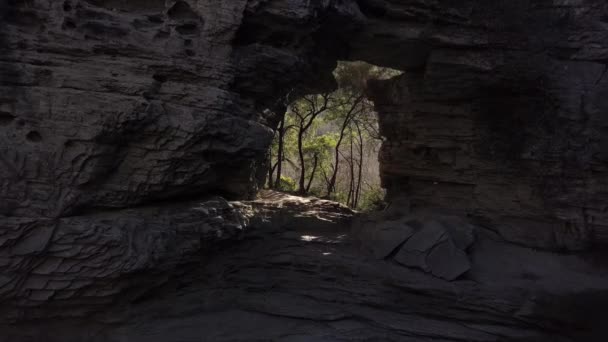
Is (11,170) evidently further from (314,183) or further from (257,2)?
(314,183)

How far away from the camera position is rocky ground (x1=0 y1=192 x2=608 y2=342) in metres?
5.10

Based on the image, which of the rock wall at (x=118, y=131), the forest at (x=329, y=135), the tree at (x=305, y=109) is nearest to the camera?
the rock wall at (x=118, y=131)

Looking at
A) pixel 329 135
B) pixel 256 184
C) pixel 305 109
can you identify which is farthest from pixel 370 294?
pixel 329 135

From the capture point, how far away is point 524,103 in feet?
19.8

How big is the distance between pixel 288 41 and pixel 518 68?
11.9 ft

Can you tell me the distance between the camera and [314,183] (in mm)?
16250

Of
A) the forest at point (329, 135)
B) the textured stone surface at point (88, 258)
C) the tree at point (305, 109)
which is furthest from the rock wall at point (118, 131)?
the tree at point (305, 109)

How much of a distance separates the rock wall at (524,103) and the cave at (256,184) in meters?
0.03

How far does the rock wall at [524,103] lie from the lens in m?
5.69

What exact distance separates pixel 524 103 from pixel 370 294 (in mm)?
3970

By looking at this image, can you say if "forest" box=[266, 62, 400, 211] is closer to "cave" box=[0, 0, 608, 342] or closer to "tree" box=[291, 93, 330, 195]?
"tree" box=[291, 93, 330, 195]

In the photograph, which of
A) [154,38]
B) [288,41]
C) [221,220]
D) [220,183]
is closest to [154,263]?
[221,220]

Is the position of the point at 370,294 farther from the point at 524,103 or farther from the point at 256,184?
the point at 524,103

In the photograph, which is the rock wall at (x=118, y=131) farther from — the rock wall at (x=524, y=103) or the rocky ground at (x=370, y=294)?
the rock wall at (x=524, y=103)
